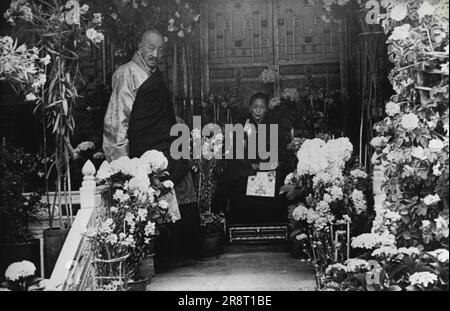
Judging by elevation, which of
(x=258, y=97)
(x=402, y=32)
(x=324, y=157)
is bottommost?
(x=324, y=157)

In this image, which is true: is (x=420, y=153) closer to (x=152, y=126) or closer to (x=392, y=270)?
(x=392, y=270)

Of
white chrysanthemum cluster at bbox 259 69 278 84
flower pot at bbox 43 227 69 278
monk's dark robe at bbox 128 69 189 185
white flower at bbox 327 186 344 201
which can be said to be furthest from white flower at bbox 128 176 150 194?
white chrysanthemum cluster at bbox 259 69 278 84

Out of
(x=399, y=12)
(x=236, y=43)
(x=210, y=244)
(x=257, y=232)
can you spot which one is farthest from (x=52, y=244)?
(x=236, y=43)

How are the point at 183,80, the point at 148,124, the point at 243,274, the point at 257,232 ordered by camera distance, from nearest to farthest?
the point at 243,274 < the point at 148,124 < the point at 257,232 < the point at 183,80

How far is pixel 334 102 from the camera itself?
8055 mm

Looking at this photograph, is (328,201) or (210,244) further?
(210,244)

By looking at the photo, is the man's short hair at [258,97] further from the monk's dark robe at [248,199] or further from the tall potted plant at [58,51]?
the tall potted plant at [58,51]

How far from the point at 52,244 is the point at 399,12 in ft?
11.5

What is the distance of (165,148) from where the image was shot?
684cm

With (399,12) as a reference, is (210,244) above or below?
below

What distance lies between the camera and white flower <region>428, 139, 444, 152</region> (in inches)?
181

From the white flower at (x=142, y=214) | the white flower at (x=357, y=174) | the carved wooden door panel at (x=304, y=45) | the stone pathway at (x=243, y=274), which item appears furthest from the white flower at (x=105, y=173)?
the carved wooden door panel at (x=304, y=45)
